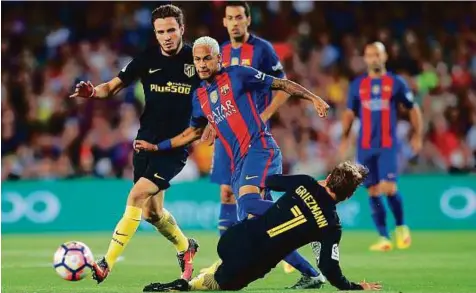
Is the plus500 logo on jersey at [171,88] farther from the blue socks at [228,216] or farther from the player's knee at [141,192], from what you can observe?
the blue socks at [228,216]

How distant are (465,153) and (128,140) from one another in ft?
18.8

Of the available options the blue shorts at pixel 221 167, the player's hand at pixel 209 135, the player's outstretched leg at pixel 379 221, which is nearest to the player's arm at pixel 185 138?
the player's hand at pixel 209 135

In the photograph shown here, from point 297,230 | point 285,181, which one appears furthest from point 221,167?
point 297,230

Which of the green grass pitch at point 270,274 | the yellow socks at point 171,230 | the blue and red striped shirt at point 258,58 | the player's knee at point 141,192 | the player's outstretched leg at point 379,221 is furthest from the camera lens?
the player's outstretched leg at point 379,221

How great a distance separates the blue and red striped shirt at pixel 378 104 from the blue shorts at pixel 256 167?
544cm

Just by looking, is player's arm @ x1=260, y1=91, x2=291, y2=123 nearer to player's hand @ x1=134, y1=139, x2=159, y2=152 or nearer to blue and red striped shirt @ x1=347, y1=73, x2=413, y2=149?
player's hand @ x1=134, y1=139, x2=159, y2=152

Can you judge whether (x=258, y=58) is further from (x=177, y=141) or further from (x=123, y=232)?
(x=123, y=232)

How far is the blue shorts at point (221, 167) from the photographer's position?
435 inches

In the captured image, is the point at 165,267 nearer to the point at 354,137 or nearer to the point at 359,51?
the point at 354,137

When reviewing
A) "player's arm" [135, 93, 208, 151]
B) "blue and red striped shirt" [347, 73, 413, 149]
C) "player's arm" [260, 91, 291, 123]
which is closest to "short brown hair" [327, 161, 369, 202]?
"player's arm" [135, 93, 208, 151]

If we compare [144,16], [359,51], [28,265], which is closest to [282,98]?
[28,265]

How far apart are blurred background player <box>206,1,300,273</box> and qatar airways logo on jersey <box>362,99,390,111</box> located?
385 centimetres

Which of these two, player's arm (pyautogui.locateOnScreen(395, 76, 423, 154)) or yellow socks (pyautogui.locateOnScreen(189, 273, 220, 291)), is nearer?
yellow socks (pyautogui.locateOnScreen(189, 273, 220, 291))

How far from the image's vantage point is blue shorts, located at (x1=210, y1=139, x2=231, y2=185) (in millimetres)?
11055
